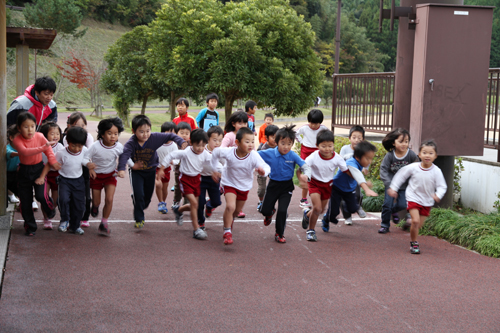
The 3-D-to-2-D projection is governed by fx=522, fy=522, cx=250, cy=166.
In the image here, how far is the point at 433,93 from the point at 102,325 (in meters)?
5.29

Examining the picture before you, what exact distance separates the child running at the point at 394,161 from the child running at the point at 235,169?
1822mm

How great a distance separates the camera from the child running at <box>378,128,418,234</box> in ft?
22.3

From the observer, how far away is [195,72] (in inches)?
731

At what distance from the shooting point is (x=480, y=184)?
816 cm

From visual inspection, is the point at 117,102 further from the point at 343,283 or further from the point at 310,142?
the point at 343,283

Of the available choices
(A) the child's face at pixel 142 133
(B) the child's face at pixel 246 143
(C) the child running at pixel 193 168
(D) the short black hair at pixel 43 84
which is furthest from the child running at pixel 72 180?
(B) the child's face at pixel 246 143

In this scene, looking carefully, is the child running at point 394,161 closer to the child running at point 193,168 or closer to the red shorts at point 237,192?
the red shorts at point 237,192

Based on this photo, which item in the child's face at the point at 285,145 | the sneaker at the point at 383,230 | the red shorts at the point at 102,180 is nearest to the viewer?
the child's face at the point at 285,145

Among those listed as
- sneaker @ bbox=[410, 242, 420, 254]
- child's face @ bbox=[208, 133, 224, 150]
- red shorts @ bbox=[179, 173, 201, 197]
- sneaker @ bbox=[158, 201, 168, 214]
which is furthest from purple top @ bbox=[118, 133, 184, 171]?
sneaker @ bbox=[410, 242, 420, 254]

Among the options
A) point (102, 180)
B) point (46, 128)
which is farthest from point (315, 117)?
point (46, 128)

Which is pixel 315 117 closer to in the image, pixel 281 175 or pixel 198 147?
pixel 281 175

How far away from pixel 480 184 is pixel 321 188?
10.4 ft

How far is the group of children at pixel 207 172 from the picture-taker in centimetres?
611

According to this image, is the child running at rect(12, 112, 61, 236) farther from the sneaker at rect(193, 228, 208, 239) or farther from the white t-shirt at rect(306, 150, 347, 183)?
the white t-shirt at rect(306, 150, 347, 183)
